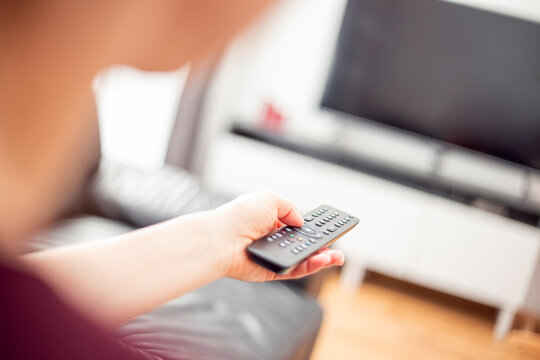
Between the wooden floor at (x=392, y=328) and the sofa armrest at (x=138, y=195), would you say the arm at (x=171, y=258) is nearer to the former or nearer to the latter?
the sofa armrest at (x=138, y=195)

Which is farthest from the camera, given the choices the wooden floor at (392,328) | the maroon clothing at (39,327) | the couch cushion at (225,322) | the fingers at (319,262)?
the wooden floor at (392,328)

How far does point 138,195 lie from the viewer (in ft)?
4.42

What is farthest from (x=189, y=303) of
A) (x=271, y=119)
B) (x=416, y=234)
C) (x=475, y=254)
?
(x=271, y=119)

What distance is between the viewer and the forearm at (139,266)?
16.2 inches

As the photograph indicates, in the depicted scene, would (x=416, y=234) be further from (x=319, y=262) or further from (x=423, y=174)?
(x=319, y=262)

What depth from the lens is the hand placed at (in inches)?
22.3

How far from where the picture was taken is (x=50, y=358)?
263mm

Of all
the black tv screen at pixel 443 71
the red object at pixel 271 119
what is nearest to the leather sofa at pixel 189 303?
the red object at pixel 271 119

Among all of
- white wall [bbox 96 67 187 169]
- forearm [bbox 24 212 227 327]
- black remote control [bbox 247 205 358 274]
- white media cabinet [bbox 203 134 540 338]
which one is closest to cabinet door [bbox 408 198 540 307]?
white media cabinet [bbox 203 134 540 338]

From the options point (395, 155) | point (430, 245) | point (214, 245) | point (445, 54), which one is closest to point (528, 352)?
point (214, 245)

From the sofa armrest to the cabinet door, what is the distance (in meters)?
1.18

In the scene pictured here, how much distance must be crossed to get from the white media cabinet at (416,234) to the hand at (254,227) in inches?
53.7

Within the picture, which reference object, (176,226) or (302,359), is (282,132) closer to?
(302,359)

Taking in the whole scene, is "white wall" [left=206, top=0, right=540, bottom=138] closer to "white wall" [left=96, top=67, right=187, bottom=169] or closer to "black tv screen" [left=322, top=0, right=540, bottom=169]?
"black tv screen" [left=322, top=0, right=540, bottom=169]
